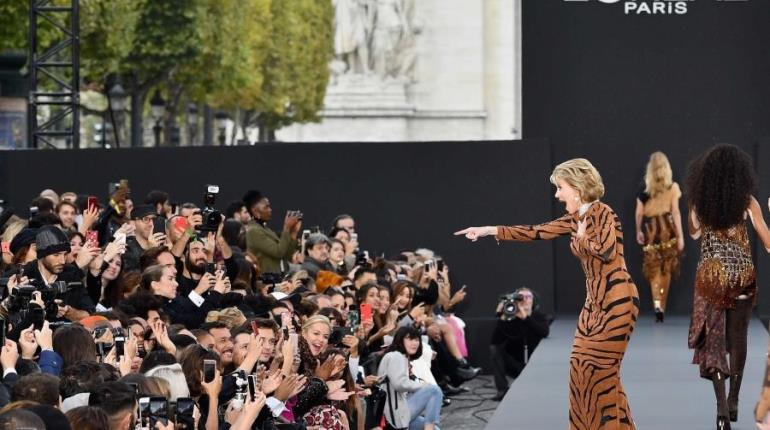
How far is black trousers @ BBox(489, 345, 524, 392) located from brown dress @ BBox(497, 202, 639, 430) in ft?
24.3

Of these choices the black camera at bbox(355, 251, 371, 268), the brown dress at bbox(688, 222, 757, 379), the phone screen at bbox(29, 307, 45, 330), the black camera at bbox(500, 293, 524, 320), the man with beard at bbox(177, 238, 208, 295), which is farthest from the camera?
the black camera at bbox(500, 293, 524, 320)

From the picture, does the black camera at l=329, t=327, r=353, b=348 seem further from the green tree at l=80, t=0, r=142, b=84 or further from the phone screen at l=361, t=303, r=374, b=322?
the green tree at l=80, t=0, r=142, b=84

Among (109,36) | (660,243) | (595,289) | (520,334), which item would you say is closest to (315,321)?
(595,289)

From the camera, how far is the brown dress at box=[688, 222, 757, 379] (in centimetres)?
1152

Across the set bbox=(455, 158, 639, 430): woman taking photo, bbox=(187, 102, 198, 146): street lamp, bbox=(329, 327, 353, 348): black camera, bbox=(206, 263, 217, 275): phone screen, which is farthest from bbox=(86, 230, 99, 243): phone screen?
bbox=(187, 102, 198, 146): street lamp

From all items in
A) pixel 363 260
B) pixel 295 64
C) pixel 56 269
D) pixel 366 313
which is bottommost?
pixel 366 313

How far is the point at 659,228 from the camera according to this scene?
18250 mm

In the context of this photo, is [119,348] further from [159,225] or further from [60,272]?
[159,225]

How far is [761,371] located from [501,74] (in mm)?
26197

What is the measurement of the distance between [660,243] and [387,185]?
3412 millimetres

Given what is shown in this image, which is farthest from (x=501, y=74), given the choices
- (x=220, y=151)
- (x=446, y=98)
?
(x=220, y=151)

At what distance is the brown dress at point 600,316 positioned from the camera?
1040cm

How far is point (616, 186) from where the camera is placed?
19.2m

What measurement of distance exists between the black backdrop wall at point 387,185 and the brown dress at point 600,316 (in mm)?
8823
